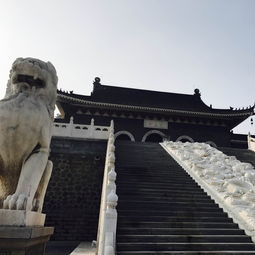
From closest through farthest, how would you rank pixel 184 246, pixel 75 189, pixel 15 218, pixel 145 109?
pixel 15 218 → pixel 184 246 → pixel 75 189 → pixel 145 109

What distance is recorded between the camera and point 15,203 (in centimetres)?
280

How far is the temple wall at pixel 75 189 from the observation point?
1095 centimetres

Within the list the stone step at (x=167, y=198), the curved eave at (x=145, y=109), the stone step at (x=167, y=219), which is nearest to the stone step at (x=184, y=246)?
the stone step at (x=167, y=219)

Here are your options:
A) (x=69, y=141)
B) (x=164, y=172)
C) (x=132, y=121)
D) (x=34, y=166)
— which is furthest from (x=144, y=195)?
(x=132, y=121)

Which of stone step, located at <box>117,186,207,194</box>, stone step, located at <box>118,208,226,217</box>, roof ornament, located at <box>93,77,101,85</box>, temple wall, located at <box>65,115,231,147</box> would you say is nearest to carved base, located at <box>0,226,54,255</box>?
stone step, located at <box>118,208,226,217</box>

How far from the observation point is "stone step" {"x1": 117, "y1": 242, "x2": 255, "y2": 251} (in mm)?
4942

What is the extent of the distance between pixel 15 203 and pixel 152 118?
18.5m

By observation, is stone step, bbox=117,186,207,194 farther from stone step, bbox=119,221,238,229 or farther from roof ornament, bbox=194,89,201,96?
roof ornament, bbox=194,89,201,96

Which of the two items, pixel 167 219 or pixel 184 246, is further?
pixel 167 219

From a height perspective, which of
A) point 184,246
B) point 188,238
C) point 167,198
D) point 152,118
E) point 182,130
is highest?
point 152,118

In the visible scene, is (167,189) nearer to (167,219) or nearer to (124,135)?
(167,219)

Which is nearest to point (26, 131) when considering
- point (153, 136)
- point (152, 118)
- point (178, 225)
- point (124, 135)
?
point (178, 225)

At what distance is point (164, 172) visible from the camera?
9.40m

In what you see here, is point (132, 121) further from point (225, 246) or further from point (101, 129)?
point (225, 246)
